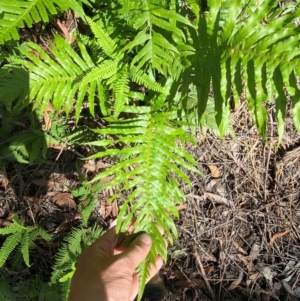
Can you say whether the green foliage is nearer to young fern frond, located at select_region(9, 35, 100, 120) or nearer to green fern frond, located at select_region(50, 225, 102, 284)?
green fern frond, located at select_region(50, 225, 102, 284)

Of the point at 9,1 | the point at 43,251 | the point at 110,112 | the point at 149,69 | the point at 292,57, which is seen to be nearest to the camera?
the point at 292,57

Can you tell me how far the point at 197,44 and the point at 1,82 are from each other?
1.23 metres

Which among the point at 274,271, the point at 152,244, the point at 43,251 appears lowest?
the point at 274,271

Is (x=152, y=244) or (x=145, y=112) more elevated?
(x=145, y=112)

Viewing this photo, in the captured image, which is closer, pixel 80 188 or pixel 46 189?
pixel 80 188

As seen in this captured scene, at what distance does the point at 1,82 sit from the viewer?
8.33 ft

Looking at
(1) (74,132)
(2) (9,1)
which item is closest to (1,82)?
(2) (9,1)

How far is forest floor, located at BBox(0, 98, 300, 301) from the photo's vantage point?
333 cm

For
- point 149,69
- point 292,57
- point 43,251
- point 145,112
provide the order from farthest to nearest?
1. point 43,251
2. point 145,112
3. point 149,69
4. point 292,57

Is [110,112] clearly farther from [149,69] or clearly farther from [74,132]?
[149,69]

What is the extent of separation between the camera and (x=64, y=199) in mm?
3316

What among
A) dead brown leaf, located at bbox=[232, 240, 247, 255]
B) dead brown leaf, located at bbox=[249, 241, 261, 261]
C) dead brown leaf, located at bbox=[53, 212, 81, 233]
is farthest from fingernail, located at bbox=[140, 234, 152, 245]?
dead brown leaf, located at bbox=[249, 241, 261, 261]

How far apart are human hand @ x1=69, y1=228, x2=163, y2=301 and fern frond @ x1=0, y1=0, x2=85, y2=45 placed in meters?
1.32

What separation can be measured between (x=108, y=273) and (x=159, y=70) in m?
1.17
